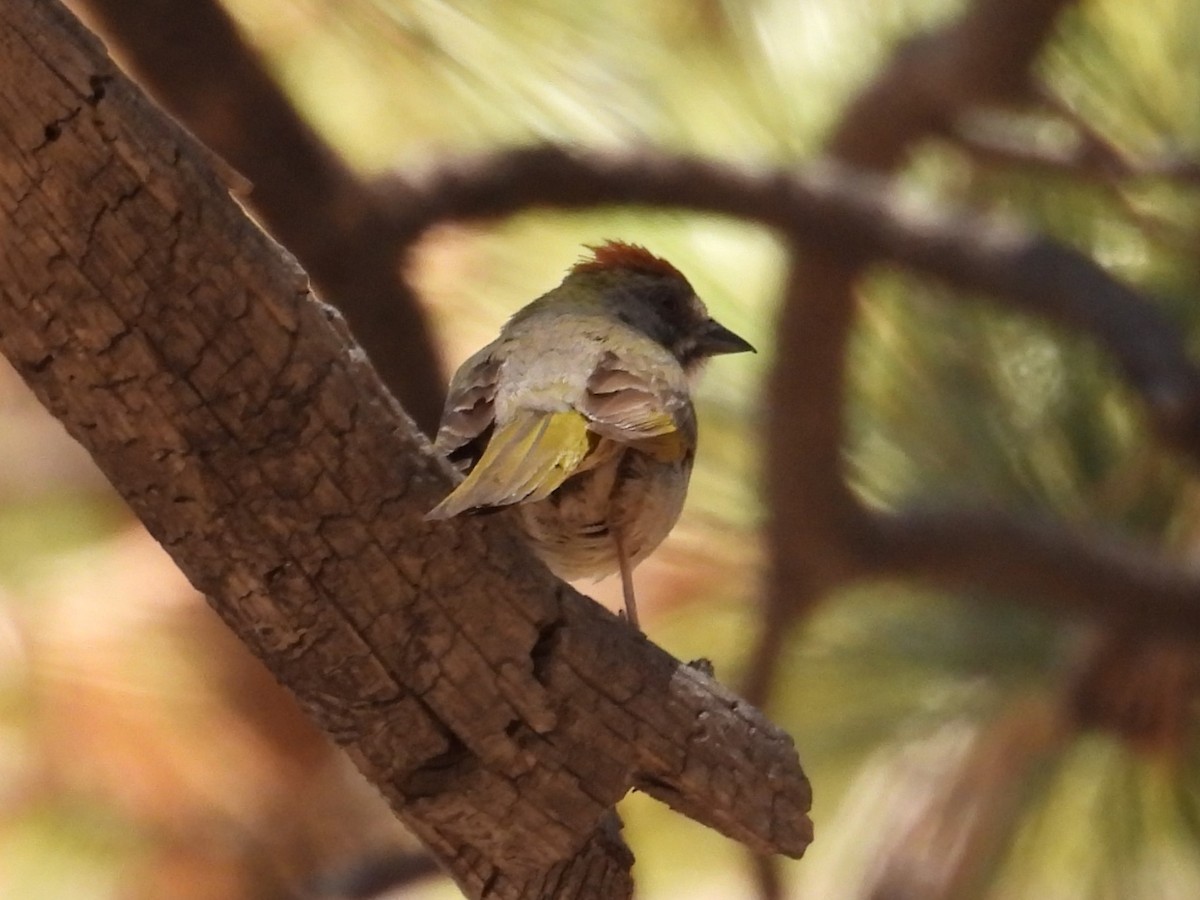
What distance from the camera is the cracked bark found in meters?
1.31

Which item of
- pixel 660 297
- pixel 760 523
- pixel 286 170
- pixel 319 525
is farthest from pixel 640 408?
pixel 760 523

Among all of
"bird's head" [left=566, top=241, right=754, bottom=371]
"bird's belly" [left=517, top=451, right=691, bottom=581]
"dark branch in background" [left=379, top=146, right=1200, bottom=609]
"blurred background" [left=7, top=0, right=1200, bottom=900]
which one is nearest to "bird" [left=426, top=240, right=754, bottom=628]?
"bird's belly" [left=517, top=451, right=691, bottom=581]

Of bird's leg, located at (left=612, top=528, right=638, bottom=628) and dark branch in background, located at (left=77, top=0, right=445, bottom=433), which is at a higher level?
dark branch in background, located at (left=77, top=0, right=445, bottom=433)

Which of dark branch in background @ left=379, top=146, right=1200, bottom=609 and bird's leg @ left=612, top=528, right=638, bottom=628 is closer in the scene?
bird's leg @ left=612, top=528, right=638, bottom=628

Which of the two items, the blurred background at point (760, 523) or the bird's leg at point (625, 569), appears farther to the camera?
the blurred background at point (760, 523)

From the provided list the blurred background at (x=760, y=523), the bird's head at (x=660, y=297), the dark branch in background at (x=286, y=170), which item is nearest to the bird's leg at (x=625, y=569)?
the bird's head at (x=660, y=297)

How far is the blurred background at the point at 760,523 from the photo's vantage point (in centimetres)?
283

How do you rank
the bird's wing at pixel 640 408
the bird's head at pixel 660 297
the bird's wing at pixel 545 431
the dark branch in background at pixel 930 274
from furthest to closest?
the dark branch in background at pixel 930 274
the bird's head at pixel 660 297
the bird's wing at pixel 640 408
the bird's wing at pixel 545 431

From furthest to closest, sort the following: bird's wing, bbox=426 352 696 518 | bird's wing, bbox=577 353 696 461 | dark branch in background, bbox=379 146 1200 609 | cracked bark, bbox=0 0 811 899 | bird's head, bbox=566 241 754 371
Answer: dark branch in background, bbox=379 146 1200 609 → bird's head, bbox=566 241 754 371 → bird's wing, bbox=577 353 696 461 → bird's wing, bbox=426 352 696 518 → cracked bark, bbox=0 0 811 899

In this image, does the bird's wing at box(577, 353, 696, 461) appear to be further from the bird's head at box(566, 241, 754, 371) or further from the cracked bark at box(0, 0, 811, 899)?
the bird's head at box(566, 241, 754, 371)

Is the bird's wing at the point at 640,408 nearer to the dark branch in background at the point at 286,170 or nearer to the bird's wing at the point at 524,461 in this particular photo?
the bird's wing at the point at 524,461

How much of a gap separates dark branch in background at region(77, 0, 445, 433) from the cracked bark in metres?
0.98

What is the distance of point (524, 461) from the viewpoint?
150 centimetres

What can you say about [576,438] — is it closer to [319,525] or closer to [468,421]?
[468,421]
